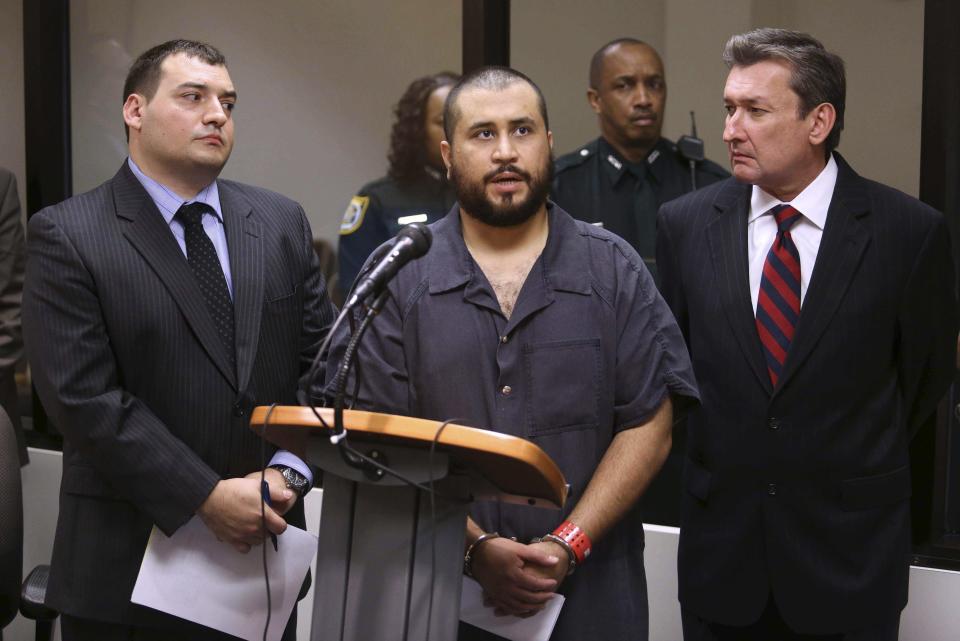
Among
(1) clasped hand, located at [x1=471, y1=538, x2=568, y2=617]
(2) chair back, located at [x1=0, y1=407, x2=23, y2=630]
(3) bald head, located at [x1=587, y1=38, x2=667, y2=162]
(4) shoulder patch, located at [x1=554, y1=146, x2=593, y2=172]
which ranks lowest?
(2) chair back, located at [x1=0, y1=407, x2=23, y2=630]

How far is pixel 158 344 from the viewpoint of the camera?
2.43m

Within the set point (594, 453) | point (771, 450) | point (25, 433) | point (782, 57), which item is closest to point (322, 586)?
point (594, 453)

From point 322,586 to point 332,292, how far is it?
7.23 feet

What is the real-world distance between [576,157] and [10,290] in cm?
186

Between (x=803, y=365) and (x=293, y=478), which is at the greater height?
(x=803, y=365)

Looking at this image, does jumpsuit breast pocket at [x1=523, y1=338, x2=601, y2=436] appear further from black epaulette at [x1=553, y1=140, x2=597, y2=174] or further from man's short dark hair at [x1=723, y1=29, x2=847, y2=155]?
black epaulette at [x1=553, y1=140, x2=597, y2=174]

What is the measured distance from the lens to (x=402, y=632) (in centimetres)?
186

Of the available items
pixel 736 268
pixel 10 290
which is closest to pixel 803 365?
pixel 736 268

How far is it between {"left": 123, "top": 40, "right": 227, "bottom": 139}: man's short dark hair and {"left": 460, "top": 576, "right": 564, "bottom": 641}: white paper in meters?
1.23

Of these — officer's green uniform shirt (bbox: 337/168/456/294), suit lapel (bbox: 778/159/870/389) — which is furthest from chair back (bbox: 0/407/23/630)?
suit lapel (bbox: 778/159/870/389)

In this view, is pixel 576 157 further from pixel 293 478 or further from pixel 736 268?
pixel 293 478

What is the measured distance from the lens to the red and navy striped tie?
103 inches

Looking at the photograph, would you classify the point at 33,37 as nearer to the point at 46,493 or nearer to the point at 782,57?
the point at 46,493

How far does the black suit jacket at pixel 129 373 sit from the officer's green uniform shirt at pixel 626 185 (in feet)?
4.15
